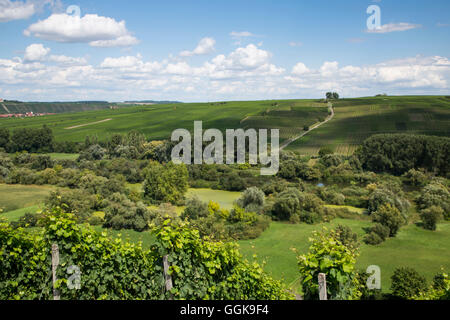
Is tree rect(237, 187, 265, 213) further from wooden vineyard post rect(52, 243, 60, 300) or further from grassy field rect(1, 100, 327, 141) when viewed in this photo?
grassy field rect(1, 100, 327, 141)

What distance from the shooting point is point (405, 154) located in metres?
67.2

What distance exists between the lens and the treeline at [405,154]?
64.0m

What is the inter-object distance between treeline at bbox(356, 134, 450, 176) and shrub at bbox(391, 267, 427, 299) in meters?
53.6

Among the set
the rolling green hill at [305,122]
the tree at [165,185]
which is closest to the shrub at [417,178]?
the rolling green hill at [305,122]

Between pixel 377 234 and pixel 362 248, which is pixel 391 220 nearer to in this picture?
pixel 377 234

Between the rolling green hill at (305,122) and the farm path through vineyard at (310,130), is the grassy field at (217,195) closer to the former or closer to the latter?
the rolling green hill at (305,122)

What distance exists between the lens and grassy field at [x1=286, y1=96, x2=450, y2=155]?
86438 millimetres

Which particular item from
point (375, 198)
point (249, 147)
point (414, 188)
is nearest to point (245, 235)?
point (375, 198)

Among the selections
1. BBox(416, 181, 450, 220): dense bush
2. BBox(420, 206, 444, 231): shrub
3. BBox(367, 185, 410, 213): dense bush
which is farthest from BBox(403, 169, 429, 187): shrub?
BBox(420, 206, 444, 231): shrub

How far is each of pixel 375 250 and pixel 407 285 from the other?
1002 cm

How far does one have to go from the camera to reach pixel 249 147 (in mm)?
81750

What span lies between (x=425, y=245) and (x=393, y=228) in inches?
123

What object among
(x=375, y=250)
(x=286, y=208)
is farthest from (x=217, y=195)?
(x=375, y=250)
